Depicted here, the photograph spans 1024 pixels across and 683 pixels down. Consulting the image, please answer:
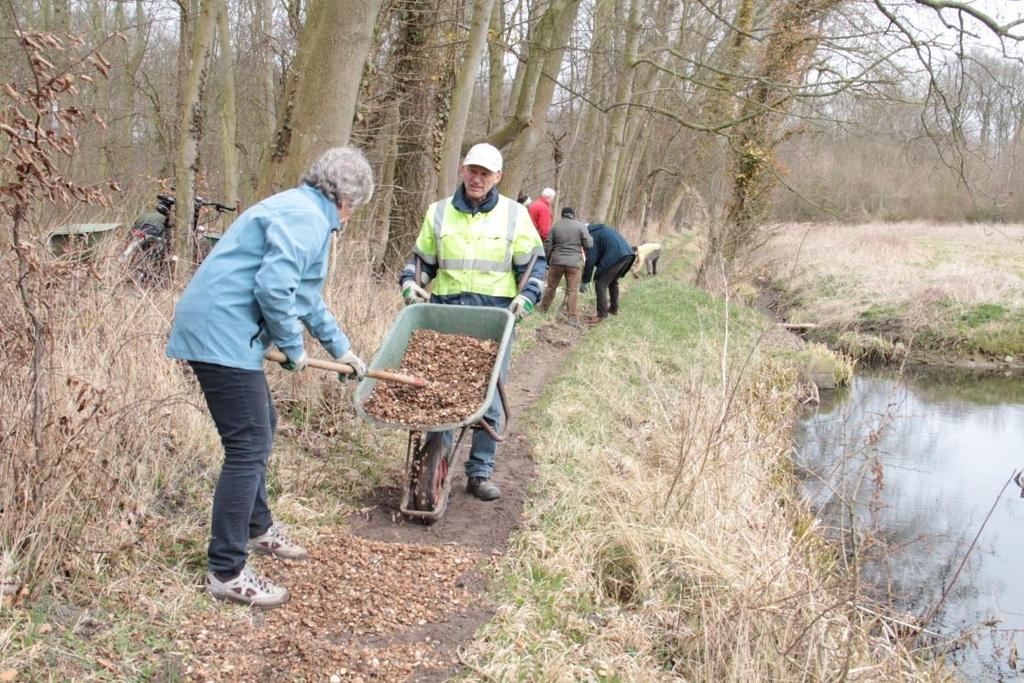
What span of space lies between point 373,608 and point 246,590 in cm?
51

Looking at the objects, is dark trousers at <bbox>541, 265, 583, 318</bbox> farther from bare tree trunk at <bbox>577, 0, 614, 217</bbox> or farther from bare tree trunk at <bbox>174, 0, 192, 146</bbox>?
bare tree trunk at <bbox>174, 0, 192, 146</bbox>

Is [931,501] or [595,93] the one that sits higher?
[595,93]

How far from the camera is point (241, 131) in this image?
2033 cm

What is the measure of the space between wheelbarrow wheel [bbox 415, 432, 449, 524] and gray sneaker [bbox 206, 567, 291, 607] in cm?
108

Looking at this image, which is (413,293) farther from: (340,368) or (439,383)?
(340,368)

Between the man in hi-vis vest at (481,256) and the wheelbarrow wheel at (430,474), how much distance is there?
0.11 metres

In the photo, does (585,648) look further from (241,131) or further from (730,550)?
(241,131)

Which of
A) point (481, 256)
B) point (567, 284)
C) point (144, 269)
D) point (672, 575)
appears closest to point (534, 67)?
point (567, 284)

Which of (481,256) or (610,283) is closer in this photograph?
(481,256)

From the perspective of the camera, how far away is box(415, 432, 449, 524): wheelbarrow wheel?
440cm

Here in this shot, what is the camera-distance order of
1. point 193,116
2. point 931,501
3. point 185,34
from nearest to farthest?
1. point 931,501
2. point 193,116
3. point 185,34

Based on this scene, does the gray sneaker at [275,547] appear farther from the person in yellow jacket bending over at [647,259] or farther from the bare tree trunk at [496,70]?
the person in yellow jacket bending over at [647,259]

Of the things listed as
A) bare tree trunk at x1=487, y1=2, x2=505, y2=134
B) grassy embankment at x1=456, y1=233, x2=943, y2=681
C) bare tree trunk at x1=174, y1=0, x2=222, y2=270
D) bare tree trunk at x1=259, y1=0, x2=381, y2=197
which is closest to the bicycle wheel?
bare tree trunk at x1=259, y1=0, x2=381, y2=197

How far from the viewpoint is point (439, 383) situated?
4445 millimetres
